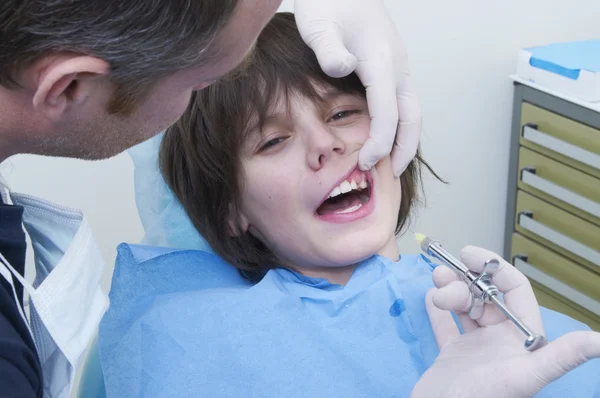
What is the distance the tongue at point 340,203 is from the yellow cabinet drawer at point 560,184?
2.99ft

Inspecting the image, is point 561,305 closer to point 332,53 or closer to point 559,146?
point 559,146

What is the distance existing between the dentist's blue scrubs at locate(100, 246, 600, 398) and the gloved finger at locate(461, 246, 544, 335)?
0.13 meters

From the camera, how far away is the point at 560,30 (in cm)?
241

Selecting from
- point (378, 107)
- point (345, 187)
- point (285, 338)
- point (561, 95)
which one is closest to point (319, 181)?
point (345, 187)

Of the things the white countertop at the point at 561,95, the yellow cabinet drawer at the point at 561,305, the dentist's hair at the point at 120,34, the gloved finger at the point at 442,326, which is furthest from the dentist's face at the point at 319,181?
the yellow cabinet drawer at the point at 561,305

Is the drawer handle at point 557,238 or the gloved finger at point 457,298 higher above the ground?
the gloved finger at point 457,298

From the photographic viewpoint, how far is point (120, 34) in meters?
0.83

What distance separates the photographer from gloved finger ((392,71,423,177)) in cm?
142

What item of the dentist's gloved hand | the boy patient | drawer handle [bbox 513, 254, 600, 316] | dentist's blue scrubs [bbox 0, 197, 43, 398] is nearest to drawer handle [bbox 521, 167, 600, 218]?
drawer handle [bbox 513, 254, 600, 316]

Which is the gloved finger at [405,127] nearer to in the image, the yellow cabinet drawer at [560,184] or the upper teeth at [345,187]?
the upper teeth at [345,187]

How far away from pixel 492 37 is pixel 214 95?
1.21m

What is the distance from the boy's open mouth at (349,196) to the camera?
1.36m

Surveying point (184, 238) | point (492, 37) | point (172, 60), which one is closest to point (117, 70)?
point (172, 60)

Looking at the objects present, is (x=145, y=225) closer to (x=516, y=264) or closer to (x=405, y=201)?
(x=405, y=201)
